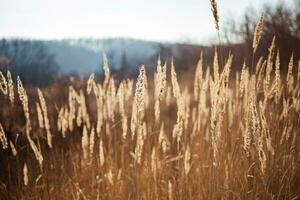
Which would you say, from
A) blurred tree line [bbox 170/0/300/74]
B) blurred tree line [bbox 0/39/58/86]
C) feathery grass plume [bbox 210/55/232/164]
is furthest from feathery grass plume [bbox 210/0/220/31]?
blurred tree line [bbox 170/0/300/74]

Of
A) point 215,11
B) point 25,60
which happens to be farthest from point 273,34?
point 25,60

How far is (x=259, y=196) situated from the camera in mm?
2359

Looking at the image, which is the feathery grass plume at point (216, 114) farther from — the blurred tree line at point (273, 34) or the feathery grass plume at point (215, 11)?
the blurred tree line at point (273, 34)

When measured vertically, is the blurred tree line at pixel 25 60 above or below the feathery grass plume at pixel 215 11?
below

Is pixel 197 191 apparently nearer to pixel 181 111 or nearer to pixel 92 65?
pixel 181 111

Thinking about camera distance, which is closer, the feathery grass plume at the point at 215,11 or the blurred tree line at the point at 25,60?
the feathery grass plume at the point at 215,11

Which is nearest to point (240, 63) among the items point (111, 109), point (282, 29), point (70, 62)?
point (282, 29)

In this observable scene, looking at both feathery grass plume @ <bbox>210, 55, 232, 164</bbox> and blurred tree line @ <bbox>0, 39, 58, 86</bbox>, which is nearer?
feathery grass plume @ <bbox>210, 55, 232, 164</bbox>

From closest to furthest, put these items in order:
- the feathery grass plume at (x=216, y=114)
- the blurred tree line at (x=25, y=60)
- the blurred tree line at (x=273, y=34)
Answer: the feathery grass plume at (x=216, y=114), the blurred tree line at (x=25, y=60), the blurred tree line at (x=273, y=34)

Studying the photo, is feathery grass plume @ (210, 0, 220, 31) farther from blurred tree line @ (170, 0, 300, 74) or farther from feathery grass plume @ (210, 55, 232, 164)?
blurred tree line @ (170, 0, 300, 74)

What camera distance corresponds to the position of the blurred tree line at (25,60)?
438 centimetres

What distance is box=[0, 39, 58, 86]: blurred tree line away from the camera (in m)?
4.38

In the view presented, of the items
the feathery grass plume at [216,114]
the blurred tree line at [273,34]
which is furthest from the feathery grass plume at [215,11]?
the blurred tree line at [273,34]

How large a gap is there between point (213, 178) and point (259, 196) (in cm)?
36
